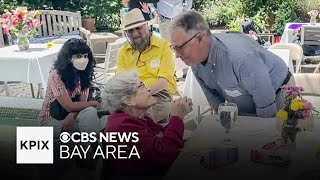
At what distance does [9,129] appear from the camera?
1550mm

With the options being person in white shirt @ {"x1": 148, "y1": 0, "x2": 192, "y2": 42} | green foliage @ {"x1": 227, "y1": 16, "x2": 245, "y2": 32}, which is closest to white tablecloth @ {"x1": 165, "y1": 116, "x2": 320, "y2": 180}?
person in white shirt @ {"x1": 148, "y1": 0, "x2": 192, "y2": 42}

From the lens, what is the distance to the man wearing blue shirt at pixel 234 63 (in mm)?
1637

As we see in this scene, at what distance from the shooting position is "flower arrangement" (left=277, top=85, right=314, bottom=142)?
1.46 meters

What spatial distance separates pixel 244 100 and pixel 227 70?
0.15 meters

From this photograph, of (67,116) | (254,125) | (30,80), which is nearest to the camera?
(254,125)

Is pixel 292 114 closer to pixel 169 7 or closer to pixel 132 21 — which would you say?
pixel 132 21

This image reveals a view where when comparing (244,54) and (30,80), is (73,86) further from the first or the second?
(30,80)

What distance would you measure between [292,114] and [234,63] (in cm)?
30

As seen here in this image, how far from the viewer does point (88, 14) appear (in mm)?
2754

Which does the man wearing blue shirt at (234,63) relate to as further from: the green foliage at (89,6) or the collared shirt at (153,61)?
the green foliage at (89,6)

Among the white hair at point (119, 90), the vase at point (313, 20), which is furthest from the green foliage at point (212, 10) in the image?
the vase at point (313, 20)

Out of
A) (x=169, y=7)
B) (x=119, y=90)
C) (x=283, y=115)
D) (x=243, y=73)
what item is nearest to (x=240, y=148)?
(x=283, y=115)

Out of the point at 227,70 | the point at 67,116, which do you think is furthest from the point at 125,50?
the point at 227,70

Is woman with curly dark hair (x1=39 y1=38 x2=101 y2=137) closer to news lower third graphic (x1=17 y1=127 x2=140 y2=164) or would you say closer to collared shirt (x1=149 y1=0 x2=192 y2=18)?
news lower third graphic (x1=17 y1=127 x2=140 y2=164)
